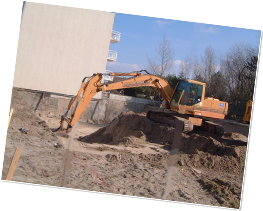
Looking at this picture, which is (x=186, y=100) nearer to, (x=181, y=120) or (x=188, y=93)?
(x=188, y=93)

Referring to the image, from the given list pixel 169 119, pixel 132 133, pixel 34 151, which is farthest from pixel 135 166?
pixel 169 119

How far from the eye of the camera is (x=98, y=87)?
755cm

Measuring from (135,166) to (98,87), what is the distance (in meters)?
2.93

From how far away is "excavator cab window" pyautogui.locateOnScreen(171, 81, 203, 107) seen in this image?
874cm

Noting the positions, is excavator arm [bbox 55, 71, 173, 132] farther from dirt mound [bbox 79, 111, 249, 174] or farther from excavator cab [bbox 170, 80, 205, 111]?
dirt mound [bbox 79, 111, 249, 174]

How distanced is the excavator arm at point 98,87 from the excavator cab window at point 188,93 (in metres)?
0.55

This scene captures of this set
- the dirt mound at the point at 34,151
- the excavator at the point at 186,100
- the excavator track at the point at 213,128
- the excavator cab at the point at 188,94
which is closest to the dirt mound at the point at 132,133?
the excavator at the point at 186,100

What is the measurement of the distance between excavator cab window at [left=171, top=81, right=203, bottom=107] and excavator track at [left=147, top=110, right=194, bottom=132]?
0.91 m

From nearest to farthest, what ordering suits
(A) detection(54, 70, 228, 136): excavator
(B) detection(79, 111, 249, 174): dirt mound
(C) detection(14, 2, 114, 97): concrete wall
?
(B) detection(79, 111, 249, 174): dirt mound → (A) detection(54, 70, 228, 136): excavator → (C) detection(14, 2, 114, 97): concrete wall

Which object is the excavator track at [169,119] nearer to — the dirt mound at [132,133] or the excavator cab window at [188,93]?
the dirt mound at [132,133]

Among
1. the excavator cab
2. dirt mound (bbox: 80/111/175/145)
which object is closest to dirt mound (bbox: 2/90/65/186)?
dirt mound (bbox: 80/111/175/145)

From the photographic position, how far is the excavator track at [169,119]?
9273 mm

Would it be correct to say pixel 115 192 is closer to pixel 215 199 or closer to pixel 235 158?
pixel 215 199

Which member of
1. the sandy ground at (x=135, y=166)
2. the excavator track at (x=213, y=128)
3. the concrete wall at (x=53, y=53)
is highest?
the concrete wall at (x=53, y=53)
